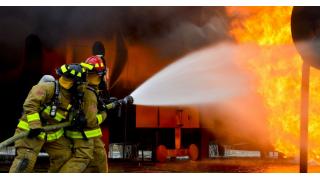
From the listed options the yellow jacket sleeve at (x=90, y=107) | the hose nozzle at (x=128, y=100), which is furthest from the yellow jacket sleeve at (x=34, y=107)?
the hose nozzle at (x=128, y=100)

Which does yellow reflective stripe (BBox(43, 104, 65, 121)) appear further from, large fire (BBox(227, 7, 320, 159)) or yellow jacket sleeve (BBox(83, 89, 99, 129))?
large fire (BBox(227, 7, 320, 159))

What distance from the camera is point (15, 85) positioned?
23.6 ft

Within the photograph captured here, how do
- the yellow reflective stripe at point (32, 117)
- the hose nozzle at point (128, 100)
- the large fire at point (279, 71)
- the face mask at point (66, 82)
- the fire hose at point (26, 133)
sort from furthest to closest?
1. the large fire at point (279, 71)
2. the hose nozzle at point (128, 100)
3. the face mask at point (66, 82)
4. the fire hose at point (26, 133)
5. the yellow reflective stripe at point (32, 117)

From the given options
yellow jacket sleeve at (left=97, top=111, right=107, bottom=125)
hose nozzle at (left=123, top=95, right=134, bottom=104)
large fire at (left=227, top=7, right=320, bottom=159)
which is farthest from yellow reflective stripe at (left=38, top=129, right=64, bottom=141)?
large fire at (left=227, top=7, right=320, bottom=159)

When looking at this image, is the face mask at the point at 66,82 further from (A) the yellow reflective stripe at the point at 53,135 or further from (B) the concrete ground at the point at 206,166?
(B) the concrete ground at the point at 206,166

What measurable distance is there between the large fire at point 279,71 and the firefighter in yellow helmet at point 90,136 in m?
2.03

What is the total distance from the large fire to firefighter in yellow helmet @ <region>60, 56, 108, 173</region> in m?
2.03

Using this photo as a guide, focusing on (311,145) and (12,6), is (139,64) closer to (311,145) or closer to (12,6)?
(12,6)

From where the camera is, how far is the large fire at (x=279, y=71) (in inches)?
279

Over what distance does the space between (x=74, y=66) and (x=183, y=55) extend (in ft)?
6.54

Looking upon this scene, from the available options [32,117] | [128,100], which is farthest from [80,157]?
[128,100]

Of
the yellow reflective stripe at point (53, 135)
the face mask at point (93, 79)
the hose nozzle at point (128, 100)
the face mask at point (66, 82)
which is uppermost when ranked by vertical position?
the face mask at point (93, 79)
